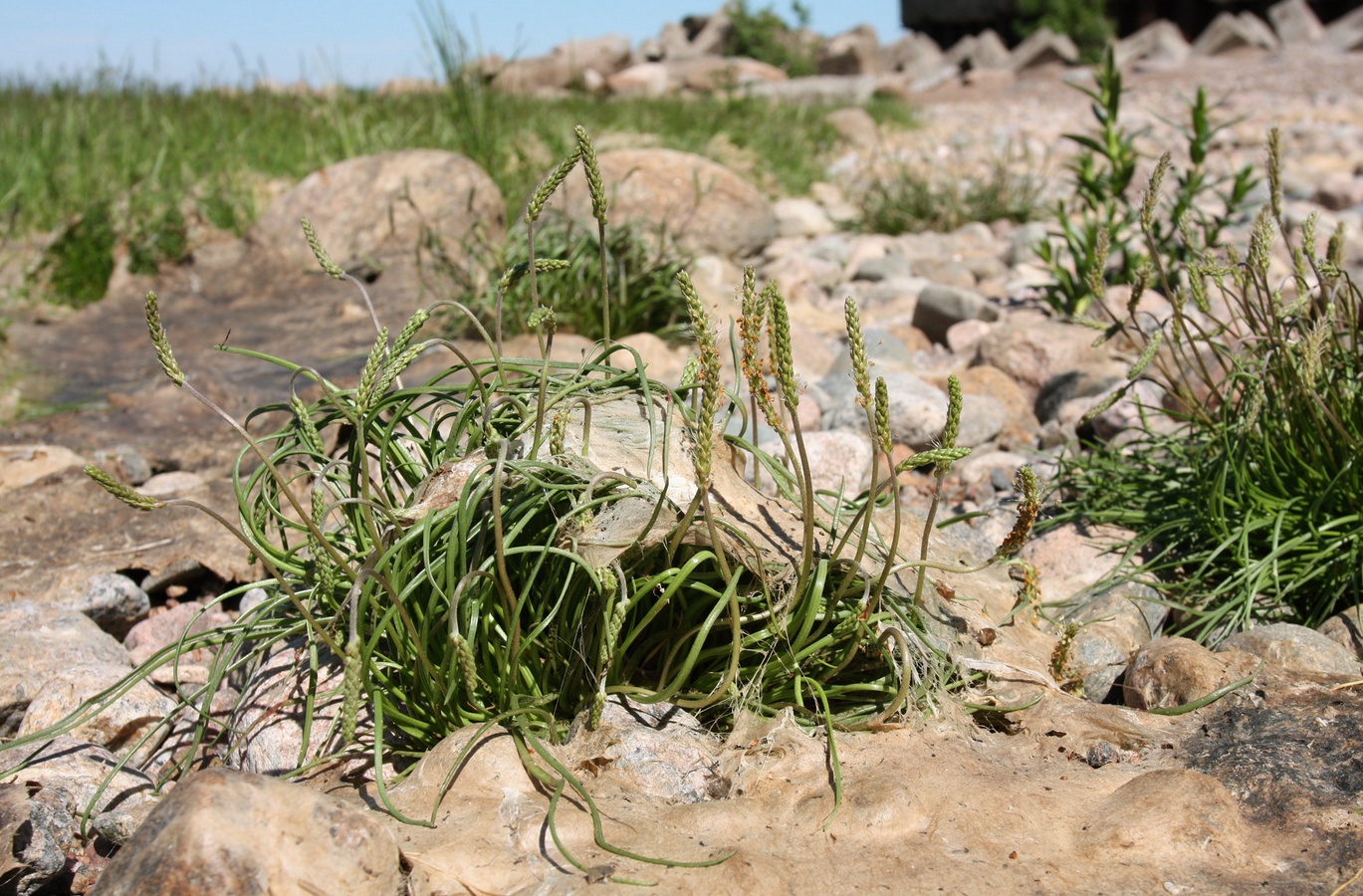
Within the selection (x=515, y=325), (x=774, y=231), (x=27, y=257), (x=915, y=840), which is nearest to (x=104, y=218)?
(x=27, y=257)

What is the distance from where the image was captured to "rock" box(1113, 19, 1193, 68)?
19281 millimetres

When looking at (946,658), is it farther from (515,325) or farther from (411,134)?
(411,134)

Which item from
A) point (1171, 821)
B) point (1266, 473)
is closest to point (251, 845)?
point (1171, 821)

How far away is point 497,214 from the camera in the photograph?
638 cm

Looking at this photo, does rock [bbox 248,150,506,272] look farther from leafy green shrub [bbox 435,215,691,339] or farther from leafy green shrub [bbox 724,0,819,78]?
leafy green shrub [bbox 724,0,819,78]

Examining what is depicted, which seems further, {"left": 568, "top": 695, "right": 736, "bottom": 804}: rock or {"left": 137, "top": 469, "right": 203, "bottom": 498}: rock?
{"left": 137, "top": 469, "right": 203, "bottom": 498}: rock

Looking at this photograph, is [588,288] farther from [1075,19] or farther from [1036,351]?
[1075,19]

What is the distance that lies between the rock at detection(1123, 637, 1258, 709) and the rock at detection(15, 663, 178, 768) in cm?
198

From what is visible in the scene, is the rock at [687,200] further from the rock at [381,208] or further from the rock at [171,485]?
the rock at [171,485]

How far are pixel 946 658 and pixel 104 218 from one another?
6.17m

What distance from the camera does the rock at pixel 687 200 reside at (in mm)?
6488

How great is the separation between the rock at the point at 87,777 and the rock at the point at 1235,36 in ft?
69.1

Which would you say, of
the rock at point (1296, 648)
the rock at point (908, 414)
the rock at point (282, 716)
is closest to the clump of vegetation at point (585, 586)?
the rock at point (282, 716)

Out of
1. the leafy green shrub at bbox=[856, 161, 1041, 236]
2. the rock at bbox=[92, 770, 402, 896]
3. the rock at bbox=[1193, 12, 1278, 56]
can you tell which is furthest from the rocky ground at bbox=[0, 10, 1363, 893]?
the rock at bbox=[1193, 12, 1278, 56]
